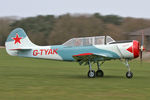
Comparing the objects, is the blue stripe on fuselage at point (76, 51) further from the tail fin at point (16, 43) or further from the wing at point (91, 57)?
the tail fin at point (16, 43)

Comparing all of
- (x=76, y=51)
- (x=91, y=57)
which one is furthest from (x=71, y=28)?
(x=91, y=57)

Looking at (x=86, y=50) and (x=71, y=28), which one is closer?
(x=86, y=50)

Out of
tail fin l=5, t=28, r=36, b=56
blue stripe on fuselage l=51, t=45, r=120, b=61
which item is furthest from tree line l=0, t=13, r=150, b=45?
blue stripe on fuselage l=51, t=45, r=120, b=61

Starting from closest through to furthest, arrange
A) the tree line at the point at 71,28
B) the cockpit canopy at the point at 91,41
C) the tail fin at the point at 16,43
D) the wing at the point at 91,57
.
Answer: the wing at the point at 91,57 < the cockpit canopy at the point at 91,41 < the tail fin at the point at 16,43 < the tree line at the point at 71,28

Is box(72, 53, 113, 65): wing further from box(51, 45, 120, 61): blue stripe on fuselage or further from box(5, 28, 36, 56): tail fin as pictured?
box(5, 28, 36, 56): tail fin

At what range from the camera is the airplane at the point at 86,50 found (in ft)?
51.6

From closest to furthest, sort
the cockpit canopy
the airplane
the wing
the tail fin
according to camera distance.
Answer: the wing < the airplane < the cockpit canopy < the tail fin

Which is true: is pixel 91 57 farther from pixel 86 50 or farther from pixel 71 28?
pixel 71 28

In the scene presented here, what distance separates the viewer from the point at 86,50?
16.3 metres

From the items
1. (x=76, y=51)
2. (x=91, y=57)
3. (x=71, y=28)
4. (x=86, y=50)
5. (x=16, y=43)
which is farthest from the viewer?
(x=71, y=28)

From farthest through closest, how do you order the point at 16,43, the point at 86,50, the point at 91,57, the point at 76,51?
1. the point at 16,43
2. the point at 76,51
3. the point at 86,50
4. the point at 91,57

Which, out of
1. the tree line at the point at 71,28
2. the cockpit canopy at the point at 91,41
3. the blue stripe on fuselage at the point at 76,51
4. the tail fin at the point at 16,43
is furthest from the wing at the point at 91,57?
the tree line at the point at 71,28

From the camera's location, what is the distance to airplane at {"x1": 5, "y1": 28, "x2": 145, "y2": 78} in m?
15.7

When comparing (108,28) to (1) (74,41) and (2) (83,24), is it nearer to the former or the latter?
(2) (83,24)
